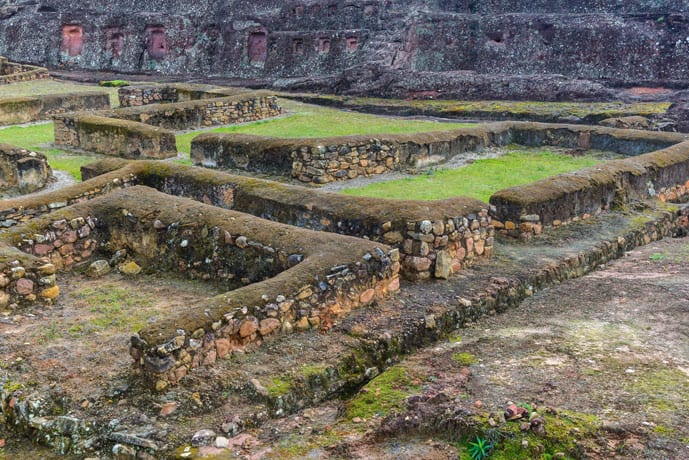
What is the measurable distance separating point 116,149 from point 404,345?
37.8 feet

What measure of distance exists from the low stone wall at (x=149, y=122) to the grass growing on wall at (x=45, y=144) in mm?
489

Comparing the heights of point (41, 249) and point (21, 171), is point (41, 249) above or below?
above

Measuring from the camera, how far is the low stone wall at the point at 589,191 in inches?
424

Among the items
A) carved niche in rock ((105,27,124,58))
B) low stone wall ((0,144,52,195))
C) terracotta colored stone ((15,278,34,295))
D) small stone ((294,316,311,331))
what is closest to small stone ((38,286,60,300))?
terracotta colored stone ((15,278,34,295))

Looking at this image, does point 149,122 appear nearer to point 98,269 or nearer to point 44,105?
point 44,105

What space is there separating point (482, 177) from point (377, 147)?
6.66 feet

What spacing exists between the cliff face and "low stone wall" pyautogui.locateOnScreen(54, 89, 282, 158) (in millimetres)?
7586

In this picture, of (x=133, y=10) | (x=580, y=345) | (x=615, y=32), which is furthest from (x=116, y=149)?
(x=133, y=10)

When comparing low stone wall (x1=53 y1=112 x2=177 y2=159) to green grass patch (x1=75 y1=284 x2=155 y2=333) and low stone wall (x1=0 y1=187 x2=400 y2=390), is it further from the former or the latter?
green grass patch (x1=75 y1=284 x2=155 y2=333)

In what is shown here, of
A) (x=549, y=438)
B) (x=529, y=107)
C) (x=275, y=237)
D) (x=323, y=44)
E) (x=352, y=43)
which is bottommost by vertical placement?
(x=549, y=438)

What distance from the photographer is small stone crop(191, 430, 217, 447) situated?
5.78 m

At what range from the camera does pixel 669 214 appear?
41.0 feet

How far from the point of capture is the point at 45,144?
18641 mm

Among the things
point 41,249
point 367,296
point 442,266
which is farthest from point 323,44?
point 367,296
